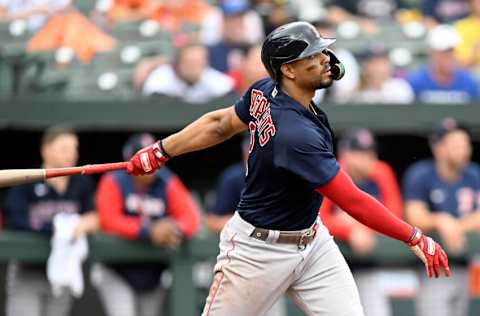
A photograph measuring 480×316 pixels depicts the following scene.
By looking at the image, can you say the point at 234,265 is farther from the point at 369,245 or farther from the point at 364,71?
the point at 364,71

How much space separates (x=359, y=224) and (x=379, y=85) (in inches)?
72.9

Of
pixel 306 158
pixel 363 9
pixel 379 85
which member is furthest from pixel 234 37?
pixel 306 158

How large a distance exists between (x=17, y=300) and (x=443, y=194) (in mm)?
2949

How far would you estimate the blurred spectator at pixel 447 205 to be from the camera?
7.16m

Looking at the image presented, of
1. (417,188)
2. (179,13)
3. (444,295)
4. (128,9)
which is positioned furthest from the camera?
(179,13)

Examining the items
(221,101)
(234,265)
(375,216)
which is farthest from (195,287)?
(375,216)

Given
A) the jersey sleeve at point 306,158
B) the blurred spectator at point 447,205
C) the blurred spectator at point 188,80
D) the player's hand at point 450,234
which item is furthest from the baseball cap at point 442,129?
the jersey sleeve at point 306,158

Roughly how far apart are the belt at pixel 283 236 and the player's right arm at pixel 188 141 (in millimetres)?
541

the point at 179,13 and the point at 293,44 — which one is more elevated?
the point at 293,44

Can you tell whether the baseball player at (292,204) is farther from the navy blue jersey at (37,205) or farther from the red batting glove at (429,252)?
the navy blue jersey at (37,205)

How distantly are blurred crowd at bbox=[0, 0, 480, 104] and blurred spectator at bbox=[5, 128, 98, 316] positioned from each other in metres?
1.52

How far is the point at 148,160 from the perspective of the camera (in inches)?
202

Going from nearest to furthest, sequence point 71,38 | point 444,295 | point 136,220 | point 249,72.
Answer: point 136,220, point 444,295, point 249,72, point 71,38

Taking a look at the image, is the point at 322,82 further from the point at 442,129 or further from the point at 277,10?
the point at 277,10
